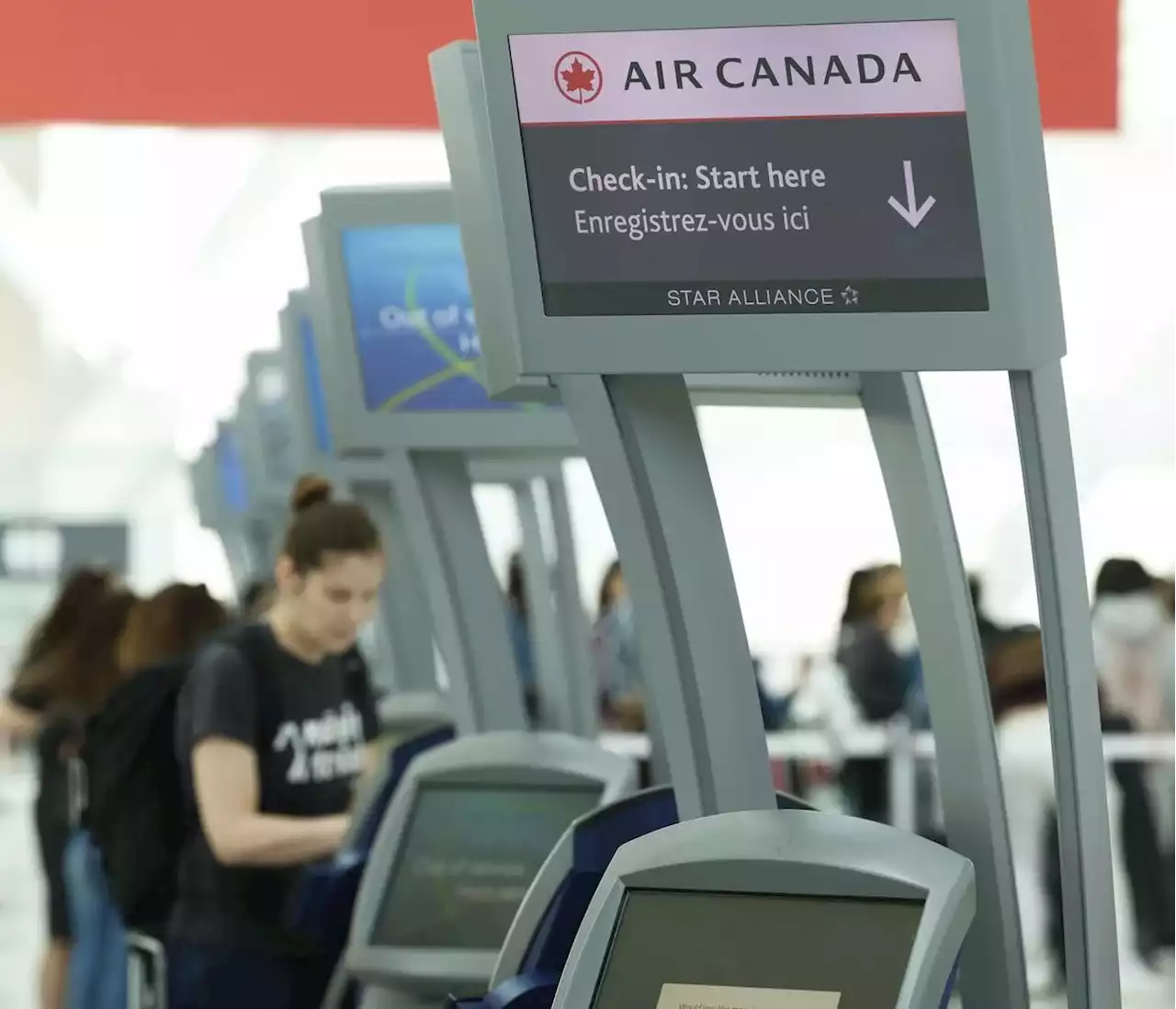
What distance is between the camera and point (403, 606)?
5.81 m

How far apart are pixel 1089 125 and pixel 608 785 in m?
3.54

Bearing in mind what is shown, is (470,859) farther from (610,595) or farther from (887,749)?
(610,595)

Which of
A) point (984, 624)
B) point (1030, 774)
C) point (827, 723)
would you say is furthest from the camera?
point (827, 723)

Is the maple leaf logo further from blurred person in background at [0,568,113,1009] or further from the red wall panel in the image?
the red wall panel

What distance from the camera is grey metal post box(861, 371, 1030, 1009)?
211cm

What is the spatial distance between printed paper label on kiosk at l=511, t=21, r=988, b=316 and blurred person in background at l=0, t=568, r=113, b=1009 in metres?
3.82

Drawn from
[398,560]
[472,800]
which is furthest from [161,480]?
[472,800]

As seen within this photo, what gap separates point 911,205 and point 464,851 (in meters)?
1.84

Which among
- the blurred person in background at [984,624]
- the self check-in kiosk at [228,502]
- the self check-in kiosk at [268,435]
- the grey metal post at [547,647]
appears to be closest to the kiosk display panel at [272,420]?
the self check-in kiosk at [268,435]

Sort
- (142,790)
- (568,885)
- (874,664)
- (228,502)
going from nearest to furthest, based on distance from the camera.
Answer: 1. (568,885)
2. (142,790)
3. (874,664)
4. (228,502)

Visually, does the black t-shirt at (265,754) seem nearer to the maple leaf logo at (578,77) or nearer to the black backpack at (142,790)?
the black backpack at (142,790)

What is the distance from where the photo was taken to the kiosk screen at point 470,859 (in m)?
3.34

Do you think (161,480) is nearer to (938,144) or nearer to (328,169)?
(328,169)

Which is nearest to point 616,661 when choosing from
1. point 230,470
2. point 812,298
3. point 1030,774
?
point 230,470
